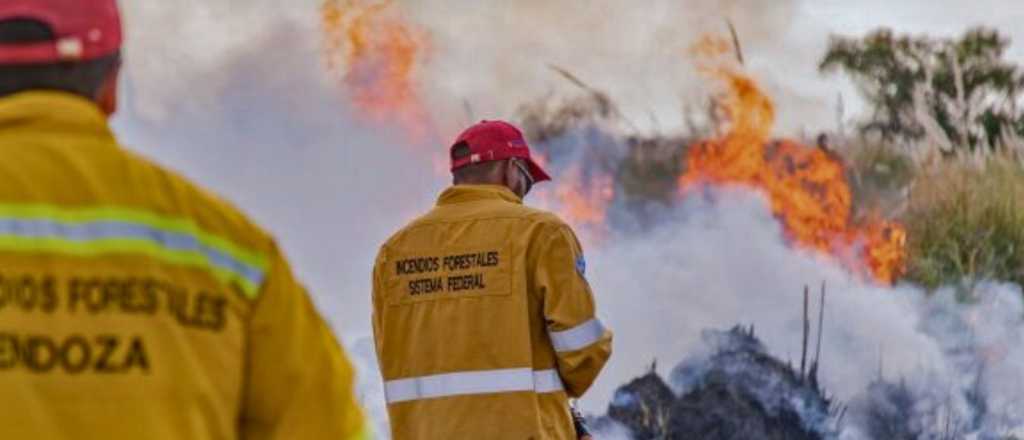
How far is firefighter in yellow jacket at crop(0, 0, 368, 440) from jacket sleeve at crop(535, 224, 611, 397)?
10.1 feet

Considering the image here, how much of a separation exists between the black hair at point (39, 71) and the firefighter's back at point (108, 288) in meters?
0.03

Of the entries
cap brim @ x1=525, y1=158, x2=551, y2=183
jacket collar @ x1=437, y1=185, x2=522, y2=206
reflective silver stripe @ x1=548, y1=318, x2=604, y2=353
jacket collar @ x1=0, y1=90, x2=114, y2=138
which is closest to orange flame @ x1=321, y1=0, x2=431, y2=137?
cap brim @ x1=525, y1=158, x2=551, y2=183

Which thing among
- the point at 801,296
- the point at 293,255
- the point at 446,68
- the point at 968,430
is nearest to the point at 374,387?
the point at 293,255

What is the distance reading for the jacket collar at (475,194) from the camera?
5.88 m

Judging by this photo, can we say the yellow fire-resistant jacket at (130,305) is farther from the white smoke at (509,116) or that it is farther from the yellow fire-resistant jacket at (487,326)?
the white smoke at (509,116)

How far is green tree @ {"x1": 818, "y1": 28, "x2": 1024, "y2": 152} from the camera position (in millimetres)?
11594

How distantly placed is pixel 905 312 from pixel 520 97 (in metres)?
2.56

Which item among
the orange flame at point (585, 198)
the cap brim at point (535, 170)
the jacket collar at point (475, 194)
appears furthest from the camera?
the orange flame at point (585, 198)

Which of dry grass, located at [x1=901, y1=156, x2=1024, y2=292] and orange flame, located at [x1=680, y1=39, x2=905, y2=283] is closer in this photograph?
orange flame, located at [x1=680, y1=39, x2=905, y2=283]

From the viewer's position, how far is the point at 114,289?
243 cm

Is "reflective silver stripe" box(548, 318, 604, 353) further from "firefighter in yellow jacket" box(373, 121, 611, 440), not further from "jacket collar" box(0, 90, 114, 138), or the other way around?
"jacket collar" box(0, 90, 114, 138)

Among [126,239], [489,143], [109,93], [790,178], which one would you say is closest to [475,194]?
[489,143]

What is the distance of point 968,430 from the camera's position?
11531 mm

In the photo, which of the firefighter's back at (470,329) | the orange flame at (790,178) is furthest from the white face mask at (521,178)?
the orange flame at (790,178)
